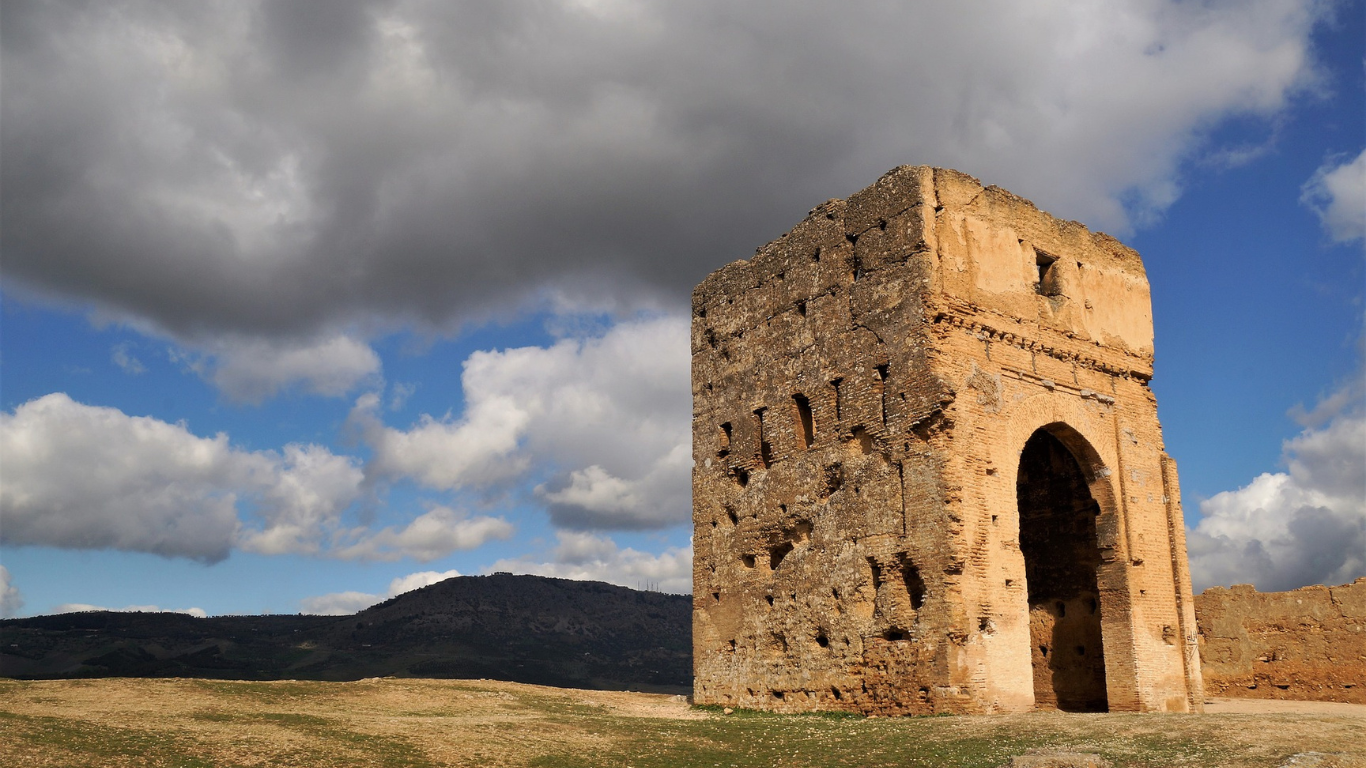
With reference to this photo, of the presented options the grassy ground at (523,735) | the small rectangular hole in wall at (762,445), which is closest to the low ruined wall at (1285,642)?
the grassy ground at (523,735)

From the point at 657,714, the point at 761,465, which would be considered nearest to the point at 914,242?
the point at 761,465

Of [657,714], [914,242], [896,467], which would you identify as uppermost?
[914,242]

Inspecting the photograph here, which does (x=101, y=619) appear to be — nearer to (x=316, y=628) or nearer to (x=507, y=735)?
(x=316, y=628)

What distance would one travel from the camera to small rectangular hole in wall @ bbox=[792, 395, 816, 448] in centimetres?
1684

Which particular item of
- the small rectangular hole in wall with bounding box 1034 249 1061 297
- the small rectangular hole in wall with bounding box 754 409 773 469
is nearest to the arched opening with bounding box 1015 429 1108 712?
the small rectangular hole in wall with bounding box 1034 249 1061 297

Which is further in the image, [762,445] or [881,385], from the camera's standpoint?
[762,445]

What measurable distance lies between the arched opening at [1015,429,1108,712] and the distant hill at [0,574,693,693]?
3874cm

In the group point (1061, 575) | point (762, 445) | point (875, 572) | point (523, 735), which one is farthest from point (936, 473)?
point (523, 735)

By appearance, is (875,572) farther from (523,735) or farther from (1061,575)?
(523,735)

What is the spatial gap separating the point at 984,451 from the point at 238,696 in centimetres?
1068

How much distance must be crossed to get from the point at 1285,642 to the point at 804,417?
9.77 meters

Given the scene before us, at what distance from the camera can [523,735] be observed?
1118 cm

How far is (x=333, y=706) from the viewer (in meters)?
13.4

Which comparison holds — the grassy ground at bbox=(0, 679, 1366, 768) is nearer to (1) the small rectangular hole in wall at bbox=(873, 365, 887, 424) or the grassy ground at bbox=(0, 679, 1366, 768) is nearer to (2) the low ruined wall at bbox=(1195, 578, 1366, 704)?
(1) the small rectangular hole in wall at bbox=(873, 365, 887, 424)
